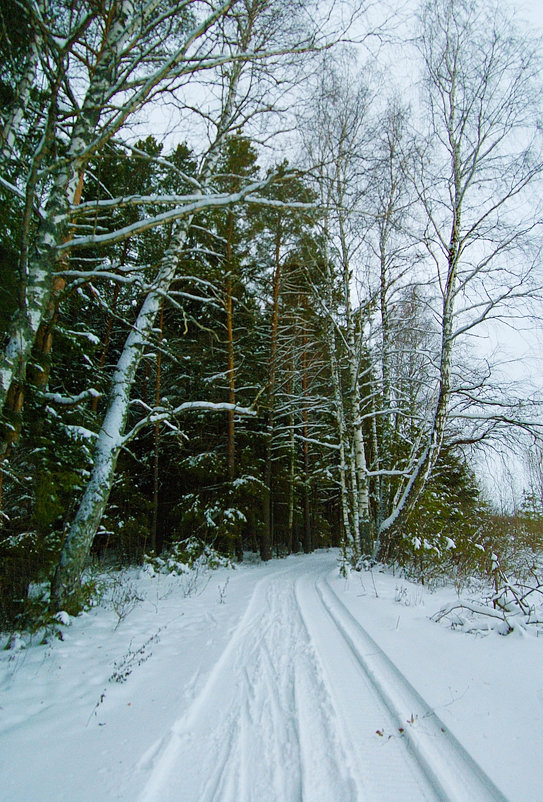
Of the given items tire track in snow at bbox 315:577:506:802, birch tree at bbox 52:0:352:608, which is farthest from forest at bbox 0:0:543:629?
tire track in snow at bbox 315:577:506:802

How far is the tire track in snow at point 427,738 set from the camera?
176 centimetres

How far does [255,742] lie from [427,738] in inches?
40.3

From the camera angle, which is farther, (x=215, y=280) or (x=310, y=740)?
(x=215, y=280)

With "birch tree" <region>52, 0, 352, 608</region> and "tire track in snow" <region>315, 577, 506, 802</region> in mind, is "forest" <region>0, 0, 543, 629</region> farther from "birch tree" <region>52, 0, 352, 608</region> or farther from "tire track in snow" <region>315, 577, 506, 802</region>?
"tire track in snow" <region>315, 577, 506, 802</region>

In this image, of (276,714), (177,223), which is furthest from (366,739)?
(177,223)

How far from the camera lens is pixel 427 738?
7.02ft

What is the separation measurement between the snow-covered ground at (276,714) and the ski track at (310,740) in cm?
1

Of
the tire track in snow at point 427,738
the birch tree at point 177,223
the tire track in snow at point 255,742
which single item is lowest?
the tire track in snow at point 255,742

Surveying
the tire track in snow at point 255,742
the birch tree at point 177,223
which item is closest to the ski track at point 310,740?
the tire track in snow at point 255,742

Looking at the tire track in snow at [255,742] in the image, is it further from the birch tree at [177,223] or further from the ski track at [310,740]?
the birch tree at [177,223]

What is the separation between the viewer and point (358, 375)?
8914mm

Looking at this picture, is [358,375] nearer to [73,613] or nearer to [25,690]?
[73,613]

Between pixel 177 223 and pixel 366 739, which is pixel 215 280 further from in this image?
pixel 366 739

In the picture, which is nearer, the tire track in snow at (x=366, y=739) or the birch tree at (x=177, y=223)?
the tire track in snow at (x=366, y=739)
